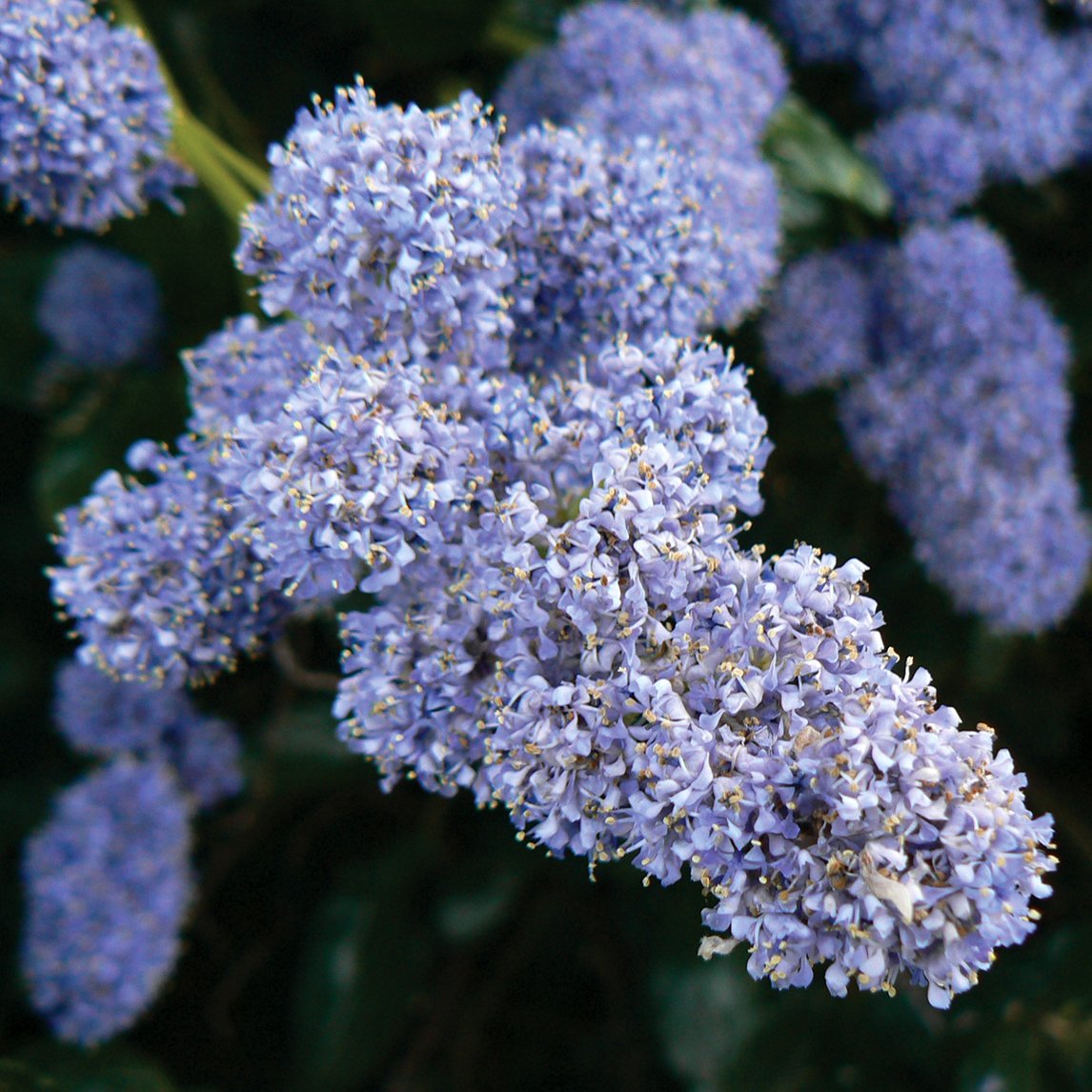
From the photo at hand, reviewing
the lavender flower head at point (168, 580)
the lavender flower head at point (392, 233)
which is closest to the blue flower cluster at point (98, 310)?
the lavender flower head at point (168, 580)

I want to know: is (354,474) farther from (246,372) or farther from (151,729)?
(151,729)

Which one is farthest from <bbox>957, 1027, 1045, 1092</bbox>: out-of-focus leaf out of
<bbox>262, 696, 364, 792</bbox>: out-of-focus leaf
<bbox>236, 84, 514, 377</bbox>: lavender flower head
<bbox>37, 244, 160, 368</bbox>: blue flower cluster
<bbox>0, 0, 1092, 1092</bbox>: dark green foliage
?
<bbox>37, 244, 160, 368</bbox>: blue flower cluster

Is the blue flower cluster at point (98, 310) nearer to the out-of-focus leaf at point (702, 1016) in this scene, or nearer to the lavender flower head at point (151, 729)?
the lavender flower head at point (151, 729)

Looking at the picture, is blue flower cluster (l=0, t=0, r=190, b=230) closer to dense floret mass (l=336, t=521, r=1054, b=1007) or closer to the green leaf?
dense floret mass (l=336, t=521, r=1054, b=1007)

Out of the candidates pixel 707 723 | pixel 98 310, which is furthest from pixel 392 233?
pixel 98 310

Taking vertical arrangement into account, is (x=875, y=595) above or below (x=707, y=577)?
above

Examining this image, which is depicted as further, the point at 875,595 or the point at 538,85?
the point at 875,595

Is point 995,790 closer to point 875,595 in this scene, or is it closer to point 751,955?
point 751,955

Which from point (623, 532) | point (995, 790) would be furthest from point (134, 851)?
point (995, 790)
